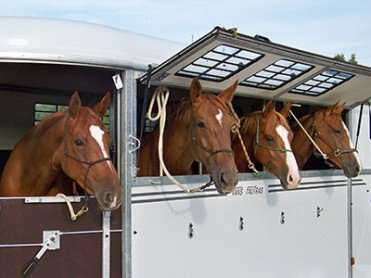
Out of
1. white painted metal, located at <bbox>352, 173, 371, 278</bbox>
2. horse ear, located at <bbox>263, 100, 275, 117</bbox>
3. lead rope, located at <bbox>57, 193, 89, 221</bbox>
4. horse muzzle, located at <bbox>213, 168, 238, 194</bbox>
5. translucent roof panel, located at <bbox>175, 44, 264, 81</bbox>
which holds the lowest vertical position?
white painted metal, located at <bbox>352, 173, 371, 278</bbox>

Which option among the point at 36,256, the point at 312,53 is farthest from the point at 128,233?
the point at 312,53

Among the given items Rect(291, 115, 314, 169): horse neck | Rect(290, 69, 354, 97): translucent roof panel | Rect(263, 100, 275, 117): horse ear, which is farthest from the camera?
Rect(291, 115, 314, 169): horse neck

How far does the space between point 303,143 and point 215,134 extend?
1.79m

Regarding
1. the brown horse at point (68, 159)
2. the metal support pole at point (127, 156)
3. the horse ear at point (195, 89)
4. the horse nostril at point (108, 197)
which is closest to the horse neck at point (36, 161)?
the brown horse at point (68, 159)

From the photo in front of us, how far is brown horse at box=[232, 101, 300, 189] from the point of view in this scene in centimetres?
428

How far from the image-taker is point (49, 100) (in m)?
5.21

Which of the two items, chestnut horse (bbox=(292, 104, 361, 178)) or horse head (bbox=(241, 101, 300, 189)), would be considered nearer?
horse head (bbox=(241, 101, 300, 189))

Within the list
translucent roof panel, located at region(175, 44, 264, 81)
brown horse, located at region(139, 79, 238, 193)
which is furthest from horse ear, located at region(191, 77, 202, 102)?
translucent roof panel, located at region(175, 44, 264, 81)

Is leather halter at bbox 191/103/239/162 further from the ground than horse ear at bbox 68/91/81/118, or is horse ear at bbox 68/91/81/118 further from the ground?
horse ear at bbox 68/91/81/118

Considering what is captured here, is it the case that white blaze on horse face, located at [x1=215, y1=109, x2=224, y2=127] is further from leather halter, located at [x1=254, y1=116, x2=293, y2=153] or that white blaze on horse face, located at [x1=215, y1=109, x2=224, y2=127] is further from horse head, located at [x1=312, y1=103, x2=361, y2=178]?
horse head, located at [x1=312, y1=103, x2=361, y2=178]

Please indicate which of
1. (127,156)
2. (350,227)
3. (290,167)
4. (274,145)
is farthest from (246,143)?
(350,227)

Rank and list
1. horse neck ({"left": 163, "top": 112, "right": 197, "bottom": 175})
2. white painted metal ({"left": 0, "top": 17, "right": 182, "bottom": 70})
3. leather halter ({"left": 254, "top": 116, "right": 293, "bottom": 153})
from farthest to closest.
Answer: leather halter ({"left": 254, "top": 116, "right": 293, "bottom": 153}) → horse neck ({"left": 163, "top": 112, "right": 197, "bottom": 175}) → white painted metal ({"left": 0, "top": 17, "right": 182, "bottom": 70})

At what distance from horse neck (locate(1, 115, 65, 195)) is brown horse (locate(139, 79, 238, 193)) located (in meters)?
0.85

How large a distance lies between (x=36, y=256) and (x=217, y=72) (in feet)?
5.50
